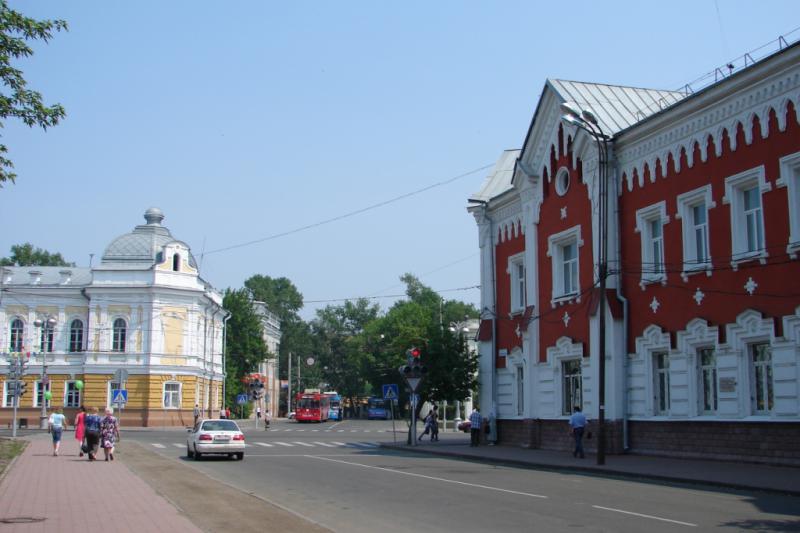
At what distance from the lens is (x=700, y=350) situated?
25938 mm

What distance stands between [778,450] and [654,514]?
33.0 ft

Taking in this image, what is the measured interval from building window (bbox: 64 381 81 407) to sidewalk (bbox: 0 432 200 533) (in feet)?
144

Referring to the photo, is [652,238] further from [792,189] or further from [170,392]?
[170,392]

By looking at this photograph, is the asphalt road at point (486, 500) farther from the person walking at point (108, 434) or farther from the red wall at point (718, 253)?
the red wall at point (718, 253)

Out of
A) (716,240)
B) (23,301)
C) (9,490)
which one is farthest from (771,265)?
(23,301)

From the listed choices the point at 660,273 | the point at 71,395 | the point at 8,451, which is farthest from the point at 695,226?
the point at 71,395

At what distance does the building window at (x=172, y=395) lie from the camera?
65938mm

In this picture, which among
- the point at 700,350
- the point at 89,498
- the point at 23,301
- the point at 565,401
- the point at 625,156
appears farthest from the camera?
the point at 23,301

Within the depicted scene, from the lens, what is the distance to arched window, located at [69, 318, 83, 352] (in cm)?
6700

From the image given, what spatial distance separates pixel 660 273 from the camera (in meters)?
27.5

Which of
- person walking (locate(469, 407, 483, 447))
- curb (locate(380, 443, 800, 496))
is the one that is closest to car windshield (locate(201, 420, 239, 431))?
curb (locate(380, 443, 800, 496))

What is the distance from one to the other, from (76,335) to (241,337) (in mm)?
20322

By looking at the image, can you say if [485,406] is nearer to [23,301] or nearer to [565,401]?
[565,401]

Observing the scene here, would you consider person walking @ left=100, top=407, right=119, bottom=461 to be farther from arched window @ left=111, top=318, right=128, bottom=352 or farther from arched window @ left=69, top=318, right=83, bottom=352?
arched window @ left=69, top=318, right=83, bottom=352
